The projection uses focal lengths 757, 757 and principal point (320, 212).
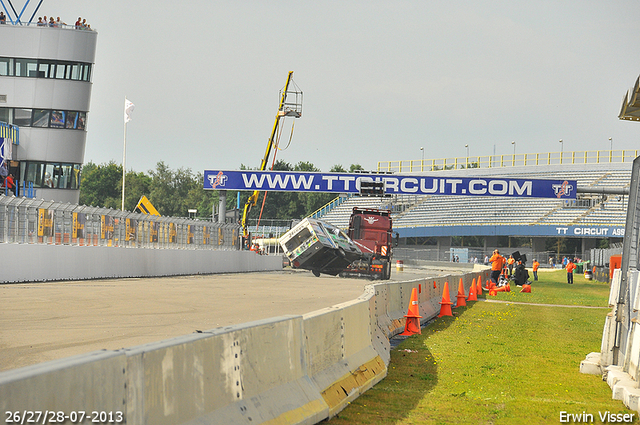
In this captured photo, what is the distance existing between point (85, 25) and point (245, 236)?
17900 millimetres

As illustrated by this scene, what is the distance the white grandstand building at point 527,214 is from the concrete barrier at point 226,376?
67.2 m

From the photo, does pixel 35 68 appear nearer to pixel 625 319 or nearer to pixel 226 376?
pixel 625 319

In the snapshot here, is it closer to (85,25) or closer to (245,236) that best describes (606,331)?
(245,236)

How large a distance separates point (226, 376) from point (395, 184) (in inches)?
1676

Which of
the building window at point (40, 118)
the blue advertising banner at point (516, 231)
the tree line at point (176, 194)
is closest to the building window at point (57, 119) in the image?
the building window at point (40, 118)

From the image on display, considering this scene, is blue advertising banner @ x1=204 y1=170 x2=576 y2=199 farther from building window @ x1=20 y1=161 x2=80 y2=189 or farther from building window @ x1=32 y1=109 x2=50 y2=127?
building window @ x1=32 y1=109 x2=50 y2=127

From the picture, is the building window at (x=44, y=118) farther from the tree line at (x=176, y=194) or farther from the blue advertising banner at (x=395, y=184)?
the tree line at (x=176, y=194)

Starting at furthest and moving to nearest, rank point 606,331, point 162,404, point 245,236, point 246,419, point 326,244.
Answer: point 245,236, point 326,244, point 606,331, point 246,419, point 162,404

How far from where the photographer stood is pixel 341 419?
674 centimetres

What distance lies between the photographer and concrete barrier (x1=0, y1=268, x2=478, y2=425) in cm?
354

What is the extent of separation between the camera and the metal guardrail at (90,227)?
21453 millimetres

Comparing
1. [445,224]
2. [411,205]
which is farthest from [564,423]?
[411,205]

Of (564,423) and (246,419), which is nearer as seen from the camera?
(246,419)

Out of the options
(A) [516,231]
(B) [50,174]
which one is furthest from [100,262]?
(A) [516,231]
